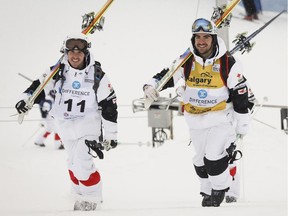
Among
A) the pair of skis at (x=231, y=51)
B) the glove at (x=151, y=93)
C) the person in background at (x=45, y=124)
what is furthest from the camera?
the person in background at (x=45, y=124)

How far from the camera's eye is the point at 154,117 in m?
7.71

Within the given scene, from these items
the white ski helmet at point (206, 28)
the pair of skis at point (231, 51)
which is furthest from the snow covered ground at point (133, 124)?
the white ski helmet at point (206, 28)

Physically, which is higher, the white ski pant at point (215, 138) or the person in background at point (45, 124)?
the person in background at point (45, 124)

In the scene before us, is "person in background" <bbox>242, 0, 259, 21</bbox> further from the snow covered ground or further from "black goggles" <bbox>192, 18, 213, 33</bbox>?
"black goggles" <bbox>192, 18, 213, 33</bbox>

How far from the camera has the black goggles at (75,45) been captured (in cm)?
418

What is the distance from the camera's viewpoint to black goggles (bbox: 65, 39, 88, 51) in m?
4.18

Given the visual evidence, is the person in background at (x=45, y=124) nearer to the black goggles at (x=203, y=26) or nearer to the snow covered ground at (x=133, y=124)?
the snow covered ground at (x=133, y=124)

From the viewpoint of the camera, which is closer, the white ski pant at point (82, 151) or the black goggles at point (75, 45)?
the black goggles at point (75, 45)

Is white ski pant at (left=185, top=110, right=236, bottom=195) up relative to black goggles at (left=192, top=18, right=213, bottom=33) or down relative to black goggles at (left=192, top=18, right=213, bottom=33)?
down

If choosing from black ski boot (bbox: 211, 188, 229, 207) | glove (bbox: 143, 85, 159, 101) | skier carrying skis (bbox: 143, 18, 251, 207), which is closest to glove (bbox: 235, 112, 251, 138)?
skier carrying skis (bbox: 143, 18, 251, 207)

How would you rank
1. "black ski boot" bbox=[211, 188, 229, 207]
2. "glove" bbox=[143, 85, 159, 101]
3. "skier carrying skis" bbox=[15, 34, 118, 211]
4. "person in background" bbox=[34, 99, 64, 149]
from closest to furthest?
"glove" bbox=[143, 85, 159, 101] → "skier carrying skis" bbox=[15, 34, 118, 211] → "black ski boot" bbox=[211, 188, 229, 207] → "person in background" bbox=[34, 99, 64, 149]

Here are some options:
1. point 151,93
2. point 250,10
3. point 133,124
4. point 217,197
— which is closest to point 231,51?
point 151,93

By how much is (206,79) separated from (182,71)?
179 mm

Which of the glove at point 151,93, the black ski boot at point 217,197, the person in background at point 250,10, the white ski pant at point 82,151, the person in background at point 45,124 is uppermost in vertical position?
the person in background at point 250,10
